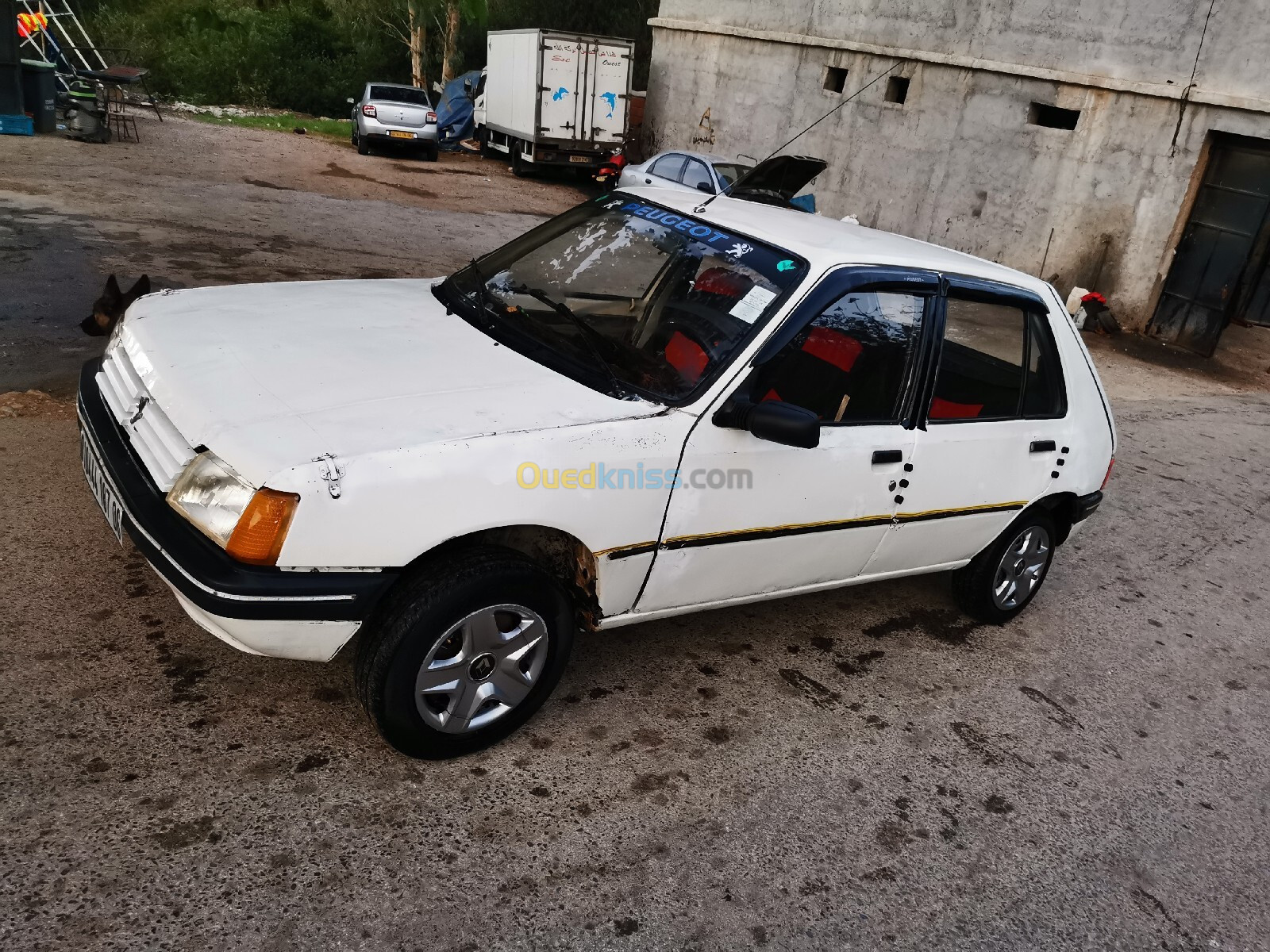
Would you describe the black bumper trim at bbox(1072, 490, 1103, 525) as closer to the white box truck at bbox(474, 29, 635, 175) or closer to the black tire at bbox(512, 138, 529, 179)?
the white box truck at bbox(474, 29, 635, 175)

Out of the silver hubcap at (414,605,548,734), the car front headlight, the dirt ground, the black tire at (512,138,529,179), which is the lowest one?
the black tire at (512,138,529,179)

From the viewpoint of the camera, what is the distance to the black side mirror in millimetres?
3035

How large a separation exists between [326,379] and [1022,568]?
3.37 metres

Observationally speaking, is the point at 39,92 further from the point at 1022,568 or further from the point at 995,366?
the point at 1022,568

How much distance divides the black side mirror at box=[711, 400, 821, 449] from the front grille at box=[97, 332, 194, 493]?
165 centimetres

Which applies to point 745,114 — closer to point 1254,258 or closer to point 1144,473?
point 1254,258

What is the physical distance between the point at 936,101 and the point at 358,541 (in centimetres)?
1551

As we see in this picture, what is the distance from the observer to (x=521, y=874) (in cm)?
267

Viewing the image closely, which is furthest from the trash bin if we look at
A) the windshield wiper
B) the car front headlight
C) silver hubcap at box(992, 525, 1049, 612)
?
silver hubcap at box(992, 525, 1049, 612)

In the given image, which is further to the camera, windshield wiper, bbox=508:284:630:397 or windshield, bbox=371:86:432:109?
windshield, bbox=371:86:432:109

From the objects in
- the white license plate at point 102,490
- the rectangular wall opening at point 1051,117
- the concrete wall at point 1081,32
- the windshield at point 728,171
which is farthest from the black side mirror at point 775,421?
the rectangular wall opening at point 1051,117

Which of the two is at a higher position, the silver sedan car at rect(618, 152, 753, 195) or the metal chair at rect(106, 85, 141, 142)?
the silver sedan car at rect(618, 152, 753, 195)

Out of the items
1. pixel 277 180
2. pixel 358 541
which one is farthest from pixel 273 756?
pixel 277 180

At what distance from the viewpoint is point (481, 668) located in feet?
9.78
